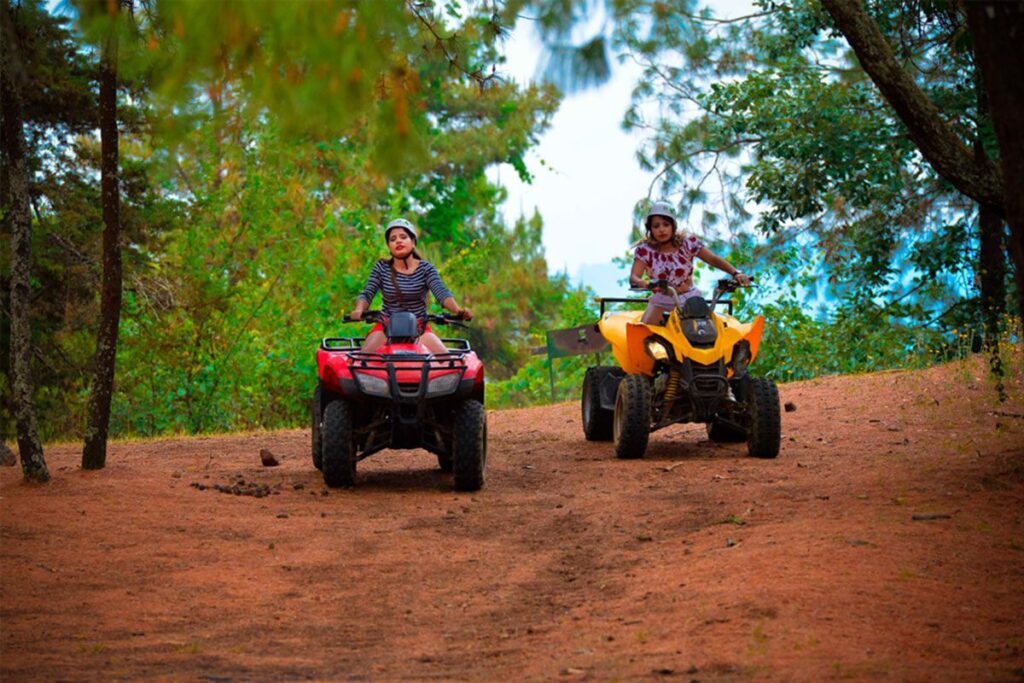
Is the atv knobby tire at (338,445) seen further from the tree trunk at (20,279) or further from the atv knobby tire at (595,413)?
the atv knobby tire at (595,413)

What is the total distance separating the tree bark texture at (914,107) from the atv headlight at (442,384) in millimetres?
3410

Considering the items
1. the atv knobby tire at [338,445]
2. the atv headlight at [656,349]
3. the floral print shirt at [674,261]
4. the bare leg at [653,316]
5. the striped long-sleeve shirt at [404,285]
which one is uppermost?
the floral print shirt at [674,261]

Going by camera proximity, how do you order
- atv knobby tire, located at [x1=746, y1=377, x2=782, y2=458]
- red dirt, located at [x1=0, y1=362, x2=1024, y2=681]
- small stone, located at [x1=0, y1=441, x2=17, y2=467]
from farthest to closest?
small stone, located at [x1=0, y1=441, x2=17, y2=467] < atv knobby tire, located at [x1=746, y1=377, x2=782, y2=458] < red dirt, located at [x1=0, y1=362, x2=1024, y2=681]

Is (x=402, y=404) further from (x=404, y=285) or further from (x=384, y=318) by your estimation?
(x=404, y=285)

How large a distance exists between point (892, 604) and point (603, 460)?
18.7ft

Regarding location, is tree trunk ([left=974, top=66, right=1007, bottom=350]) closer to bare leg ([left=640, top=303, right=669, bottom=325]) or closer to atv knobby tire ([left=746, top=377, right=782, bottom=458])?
atv knobby tire ([left=746, top=377, right=782, bottom=458])

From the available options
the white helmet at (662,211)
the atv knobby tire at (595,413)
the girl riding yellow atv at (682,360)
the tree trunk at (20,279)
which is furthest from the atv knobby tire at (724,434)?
the tree trunk at (20,279)

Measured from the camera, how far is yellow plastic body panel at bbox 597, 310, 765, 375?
1134 centimetres

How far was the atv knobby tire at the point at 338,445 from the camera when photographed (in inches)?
400

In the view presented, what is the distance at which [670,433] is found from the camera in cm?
1403

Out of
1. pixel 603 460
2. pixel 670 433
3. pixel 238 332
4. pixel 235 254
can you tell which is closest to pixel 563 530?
pixel 603 460

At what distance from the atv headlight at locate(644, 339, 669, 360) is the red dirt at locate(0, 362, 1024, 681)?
84cm

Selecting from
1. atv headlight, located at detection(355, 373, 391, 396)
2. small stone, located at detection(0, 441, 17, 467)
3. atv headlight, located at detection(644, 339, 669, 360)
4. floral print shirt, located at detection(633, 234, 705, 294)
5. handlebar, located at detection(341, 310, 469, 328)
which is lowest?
small stone, located at detection(0, 441, 17, 467)

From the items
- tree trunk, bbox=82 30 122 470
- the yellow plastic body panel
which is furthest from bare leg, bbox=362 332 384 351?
the yellow plastic body panel
